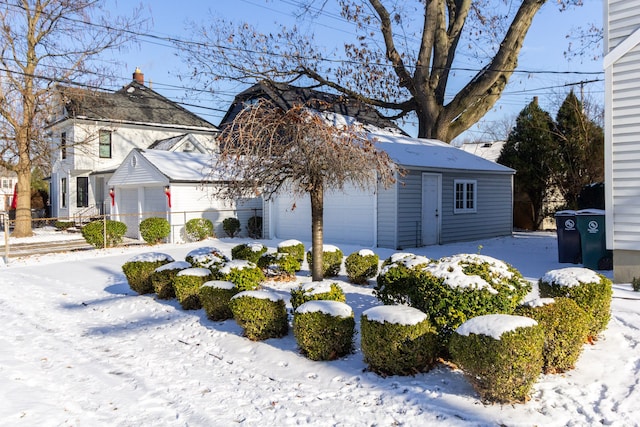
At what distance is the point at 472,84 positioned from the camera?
20078 mm

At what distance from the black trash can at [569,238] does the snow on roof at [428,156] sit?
4622 millimetres

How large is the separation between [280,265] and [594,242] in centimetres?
671

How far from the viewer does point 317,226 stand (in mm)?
8266

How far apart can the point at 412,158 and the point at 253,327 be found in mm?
10169

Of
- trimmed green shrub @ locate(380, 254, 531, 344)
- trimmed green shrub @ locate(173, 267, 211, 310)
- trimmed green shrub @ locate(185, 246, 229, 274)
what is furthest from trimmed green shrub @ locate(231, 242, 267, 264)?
trimmed green shrub @ locate(380, 254, 531, 344)

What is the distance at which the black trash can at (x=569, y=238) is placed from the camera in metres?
10.7

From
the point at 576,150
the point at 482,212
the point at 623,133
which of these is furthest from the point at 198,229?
the point at 576,150

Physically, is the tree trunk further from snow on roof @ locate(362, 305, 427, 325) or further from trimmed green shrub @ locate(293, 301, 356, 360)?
snow on roof @ locate(362, 305, 427, 325)

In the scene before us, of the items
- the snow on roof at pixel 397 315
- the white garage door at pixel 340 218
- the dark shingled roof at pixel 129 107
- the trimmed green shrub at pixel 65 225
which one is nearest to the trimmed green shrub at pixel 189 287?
the snow on roof at pixel 397 315

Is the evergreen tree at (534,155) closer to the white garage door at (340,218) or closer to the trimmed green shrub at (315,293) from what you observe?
the white garage door at (340,218)

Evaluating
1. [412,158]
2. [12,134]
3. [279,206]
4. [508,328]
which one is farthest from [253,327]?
[12,134]

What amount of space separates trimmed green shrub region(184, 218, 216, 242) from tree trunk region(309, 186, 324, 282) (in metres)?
10.9

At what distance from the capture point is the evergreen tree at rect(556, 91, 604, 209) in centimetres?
2030

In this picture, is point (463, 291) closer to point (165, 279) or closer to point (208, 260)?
point (208, 260)
